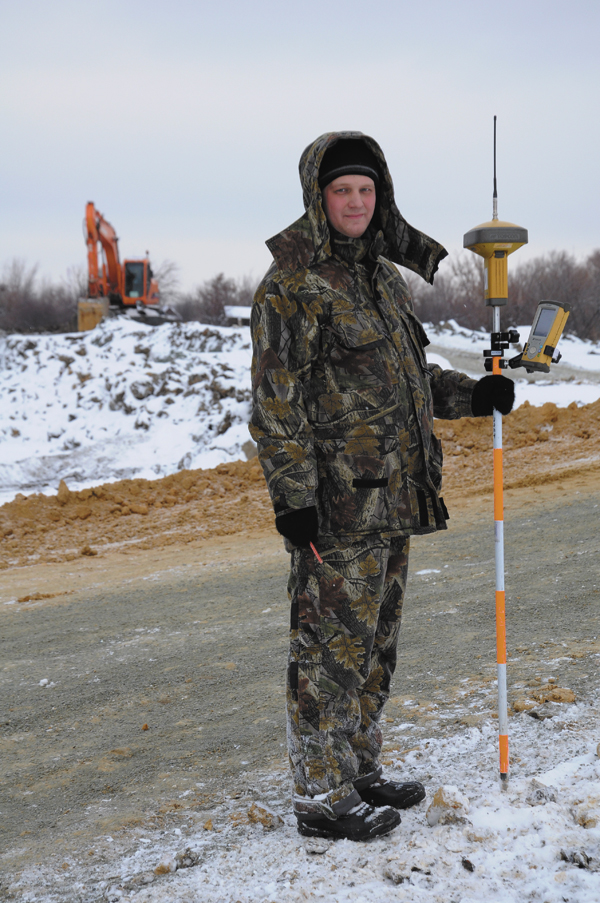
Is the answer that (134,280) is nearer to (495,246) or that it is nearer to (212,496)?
(212,496)

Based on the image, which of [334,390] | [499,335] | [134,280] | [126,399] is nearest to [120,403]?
[126,399]

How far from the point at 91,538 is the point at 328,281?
25.8ft

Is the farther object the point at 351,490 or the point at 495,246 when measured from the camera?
the point at 495,246

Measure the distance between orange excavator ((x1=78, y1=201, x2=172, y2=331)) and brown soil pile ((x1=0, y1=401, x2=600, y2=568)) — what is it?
15442mm

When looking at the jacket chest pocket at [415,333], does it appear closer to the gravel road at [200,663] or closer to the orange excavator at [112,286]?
the gravel road at [200,663]

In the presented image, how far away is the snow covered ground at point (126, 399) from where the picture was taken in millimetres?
15656

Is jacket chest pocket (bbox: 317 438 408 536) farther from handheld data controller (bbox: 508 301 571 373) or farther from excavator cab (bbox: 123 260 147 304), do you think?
excavator cab (bbox: 123 260 147 304)

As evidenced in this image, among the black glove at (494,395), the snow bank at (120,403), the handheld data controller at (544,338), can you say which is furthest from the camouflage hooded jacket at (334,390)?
the snow bank at (120,403)

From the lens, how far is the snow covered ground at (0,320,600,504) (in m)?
15.7

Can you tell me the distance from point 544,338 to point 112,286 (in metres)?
26.0

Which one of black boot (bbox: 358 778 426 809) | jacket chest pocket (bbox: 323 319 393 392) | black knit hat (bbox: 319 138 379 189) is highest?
black knit hat (bbox: 319 138 379 189)

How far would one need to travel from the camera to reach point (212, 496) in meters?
10.8

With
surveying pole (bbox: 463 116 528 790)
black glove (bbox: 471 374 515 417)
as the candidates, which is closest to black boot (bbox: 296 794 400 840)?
surveying pole (bbox: 463 116 528 790)

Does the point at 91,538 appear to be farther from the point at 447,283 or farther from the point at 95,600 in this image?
the point at 447,283
